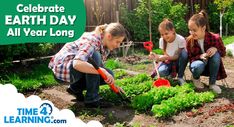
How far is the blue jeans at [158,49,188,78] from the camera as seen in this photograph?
612cm

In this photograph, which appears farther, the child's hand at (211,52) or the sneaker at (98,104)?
the child's hand at (211,52)

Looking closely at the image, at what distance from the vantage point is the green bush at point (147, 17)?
1102 cm

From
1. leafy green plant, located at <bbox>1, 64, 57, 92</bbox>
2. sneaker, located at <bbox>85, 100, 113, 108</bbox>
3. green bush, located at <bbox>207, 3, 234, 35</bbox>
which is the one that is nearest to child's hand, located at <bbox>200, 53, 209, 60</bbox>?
sneaker, located at <bbox>85, 100, 113, 108</bbox>

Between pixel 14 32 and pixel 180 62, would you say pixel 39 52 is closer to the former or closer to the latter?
pixel 14 32

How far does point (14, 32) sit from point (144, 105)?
2.04 meters

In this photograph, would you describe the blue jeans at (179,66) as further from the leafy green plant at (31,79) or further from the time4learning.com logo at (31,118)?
the time4learning.com logo at (31,118)

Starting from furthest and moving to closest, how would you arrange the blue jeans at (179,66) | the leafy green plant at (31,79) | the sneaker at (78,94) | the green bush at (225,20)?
the green bush at (225,20)
the leafy green plant at (31,79)
the blue jeans at (179,66)
the sneaker at (78,94)

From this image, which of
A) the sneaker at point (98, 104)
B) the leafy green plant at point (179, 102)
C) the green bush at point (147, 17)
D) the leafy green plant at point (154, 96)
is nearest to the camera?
the leafy green plant at point (179, 102)

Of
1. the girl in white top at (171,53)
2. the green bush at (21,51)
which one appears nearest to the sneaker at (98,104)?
the girl in white top at (171,53)

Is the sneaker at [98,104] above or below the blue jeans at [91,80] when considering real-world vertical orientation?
below

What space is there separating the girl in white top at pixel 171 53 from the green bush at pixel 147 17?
455cm

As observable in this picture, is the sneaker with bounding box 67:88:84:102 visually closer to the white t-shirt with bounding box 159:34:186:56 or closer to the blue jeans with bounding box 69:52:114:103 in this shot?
the blue jeans with bounding box 69:52:114:103

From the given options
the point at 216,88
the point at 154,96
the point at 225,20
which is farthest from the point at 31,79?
the point at 225,20

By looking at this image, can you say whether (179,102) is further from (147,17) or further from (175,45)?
(147,17)
